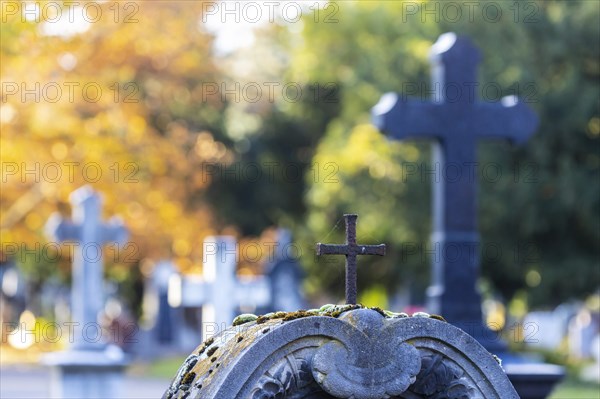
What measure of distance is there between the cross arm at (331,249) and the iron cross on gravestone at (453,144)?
521cm

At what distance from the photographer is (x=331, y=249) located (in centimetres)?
546

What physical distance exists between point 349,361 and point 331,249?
884mm

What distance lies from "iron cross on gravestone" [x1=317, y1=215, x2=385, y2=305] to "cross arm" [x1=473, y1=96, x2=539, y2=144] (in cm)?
567

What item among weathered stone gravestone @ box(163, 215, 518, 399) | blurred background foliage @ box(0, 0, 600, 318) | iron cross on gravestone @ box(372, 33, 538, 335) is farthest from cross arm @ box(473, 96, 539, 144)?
blurred background foliage @ box(0, 0, 600, 318)

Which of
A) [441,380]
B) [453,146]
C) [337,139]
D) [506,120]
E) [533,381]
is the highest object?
[337,139]

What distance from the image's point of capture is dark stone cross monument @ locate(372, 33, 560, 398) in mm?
10664

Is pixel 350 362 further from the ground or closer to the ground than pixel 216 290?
closer to the ground

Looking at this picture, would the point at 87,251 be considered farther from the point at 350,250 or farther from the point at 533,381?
the point at 350,250

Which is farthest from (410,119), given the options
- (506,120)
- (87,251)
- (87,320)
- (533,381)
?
(87,251)

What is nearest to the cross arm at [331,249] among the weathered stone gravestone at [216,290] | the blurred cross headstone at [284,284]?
the weathered stone gravestone at [216,290]

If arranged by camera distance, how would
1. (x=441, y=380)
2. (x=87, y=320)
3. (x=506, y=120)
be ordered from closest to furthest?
(x=441, y=380) < (x=506, y=120) < (x=87, y=320)

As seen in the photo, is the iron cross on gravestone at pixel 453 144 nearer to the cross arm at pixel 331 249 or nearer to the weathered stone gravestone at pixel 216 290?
the weathered stone gravestone at pixel 216 290

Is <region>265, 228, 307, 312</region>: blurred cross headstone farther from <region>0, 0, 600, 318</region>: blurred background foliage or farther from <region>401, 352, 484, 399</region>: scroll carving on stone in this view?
<region>401, 352, 484, 399</region>: scroll carving on stone

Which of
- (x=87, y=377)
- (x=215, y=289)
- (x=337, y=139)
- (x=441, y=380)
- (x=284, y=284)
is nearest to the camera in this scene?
(x=441, y=380)
